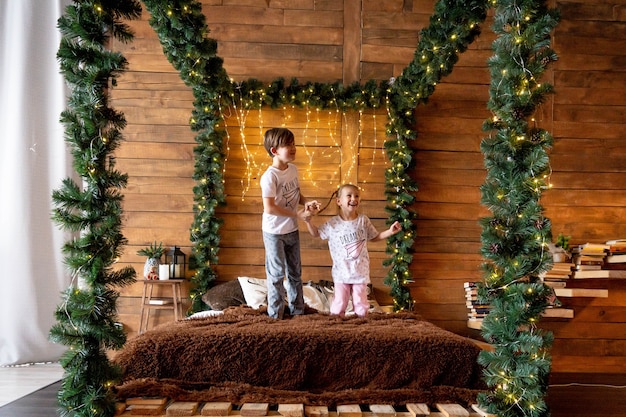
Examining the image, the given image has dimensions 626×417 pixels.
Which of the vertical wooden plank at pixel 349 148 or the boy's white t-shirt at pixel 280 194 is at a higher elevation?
the vertical wooden plank at pixel 349 148

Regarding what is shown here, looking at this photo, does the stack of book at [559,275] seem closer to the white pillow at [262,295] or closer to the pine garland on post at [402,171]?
the pine garland on post at [402,171]

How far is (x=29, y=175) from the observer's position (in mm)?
4750

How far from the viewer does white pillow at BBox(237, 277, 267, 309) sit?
4332mm

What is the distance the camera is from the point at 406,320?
3727mm

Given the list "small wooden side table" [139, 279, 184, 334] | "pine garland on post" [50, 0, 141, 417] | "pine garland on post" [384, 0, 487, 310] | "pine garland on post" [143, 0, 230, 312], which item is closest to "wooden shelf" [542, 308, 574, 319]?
"pine garland on post" [384, 0, 487, 310]

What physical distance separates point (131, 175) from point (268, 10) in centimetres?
210

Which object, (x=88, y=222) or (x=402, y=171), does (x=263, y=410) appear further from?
(x=402, y=171)

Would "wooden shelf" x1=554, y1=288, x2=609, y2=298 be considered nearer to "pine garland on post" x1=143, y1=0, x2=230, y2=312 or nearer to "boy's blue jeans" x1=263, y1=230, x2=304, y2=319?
"boy's blue jeans" x1=263, y1=230, x2=304, y2=319

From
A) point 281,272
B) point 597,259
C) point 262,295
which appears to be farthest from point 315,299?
point 597,259

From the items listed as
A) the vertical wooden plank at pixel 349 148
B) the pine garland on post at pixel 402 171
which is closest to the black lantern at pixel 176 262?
the vertical wooden plank at pixel 349 148

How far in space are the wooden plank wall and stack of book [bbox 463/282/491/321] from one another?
0.14 metres

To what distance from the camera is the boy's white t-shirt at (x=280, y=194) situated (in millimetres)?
3617

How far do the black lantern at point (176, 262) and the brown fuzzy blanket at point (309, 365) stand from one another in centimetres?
182

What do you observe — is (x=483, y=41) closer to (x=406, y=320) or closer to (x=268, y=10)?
(x=268, y=10)
